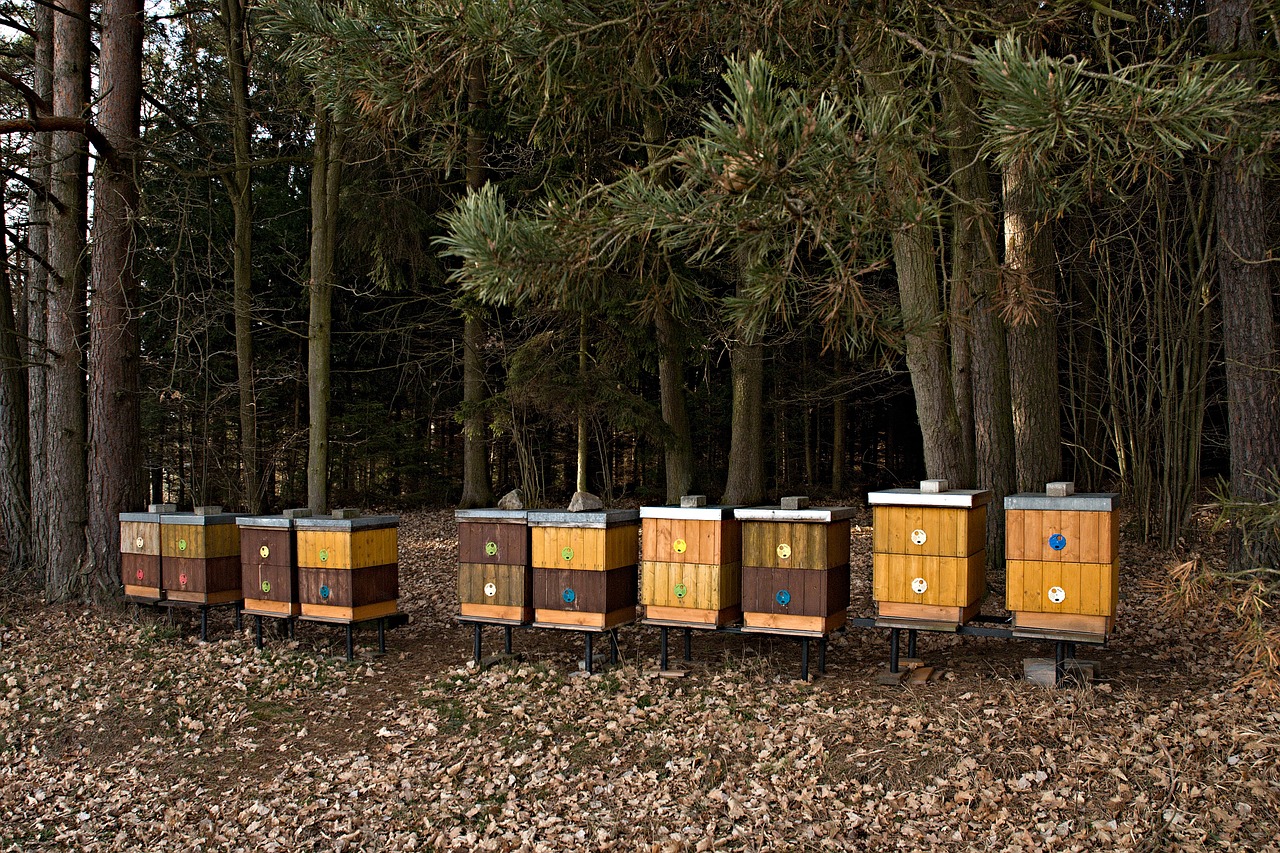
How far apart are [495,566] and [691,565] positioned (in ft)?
5.01

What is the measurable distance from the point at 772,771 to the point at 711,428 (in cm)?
1564

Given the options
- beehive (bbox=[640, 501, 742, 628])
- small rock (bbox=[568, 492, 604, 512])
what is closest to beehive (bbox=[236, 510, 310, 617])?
small rock (bbox=[568, 492, 604, 512])

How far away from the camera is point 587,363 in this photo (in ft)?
42.5

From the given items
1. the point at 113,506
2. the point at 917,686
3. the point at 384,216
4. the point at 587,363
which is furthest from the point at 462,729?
the point at 384,216

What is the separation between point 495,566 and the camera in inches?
271

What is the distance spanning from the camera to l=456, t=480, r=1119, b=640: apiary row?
5.58 meters

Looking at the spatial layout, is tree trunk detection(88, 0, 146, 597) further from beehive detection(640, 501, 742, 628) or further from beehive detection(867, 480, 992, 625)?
beehive detection(867, 480, 992, 625)

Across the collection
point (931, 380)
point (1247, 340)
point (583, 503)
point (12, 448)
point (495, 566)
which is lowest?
point (495, 566)

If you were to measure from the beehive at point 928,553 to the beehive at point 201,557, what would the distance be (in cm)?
558

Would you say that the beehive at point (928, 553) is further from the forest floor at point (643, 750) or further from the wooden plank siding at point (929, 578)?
the forest floor at point (643, 750)

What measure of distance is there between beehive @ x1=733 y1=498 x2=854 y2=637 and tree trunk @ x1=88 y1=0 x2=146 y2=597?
254 inches

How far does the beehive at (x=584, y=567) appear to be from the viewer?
21.1 feet

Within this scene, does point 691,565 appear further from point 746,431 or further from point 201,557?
point 746,431

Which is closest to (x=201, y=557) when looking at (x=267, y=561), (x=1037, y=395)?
(x=267, y=561)
